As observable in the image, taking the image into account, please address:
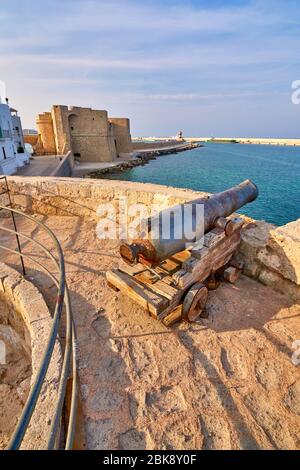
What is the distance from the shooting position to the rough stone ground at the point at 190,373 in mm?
1734

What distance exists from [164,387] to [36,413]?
0.96 meters

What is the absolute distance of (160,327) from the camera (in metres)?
2.64

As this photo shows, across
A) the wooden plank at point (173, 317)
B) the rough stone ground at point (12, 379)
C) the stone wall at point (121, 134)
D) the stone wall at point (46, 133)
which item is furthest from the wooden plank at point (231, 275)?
the stone wall at point (121, 134)

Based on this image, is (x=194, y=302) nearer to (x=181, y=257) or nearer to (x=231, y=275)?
(x=181, y=257)

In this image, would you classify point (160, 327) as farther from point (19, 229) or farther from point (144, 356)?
point (19, 229)

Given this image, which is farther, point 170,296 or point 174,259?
point 174,259

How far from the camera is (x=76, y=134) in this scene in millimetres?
31656

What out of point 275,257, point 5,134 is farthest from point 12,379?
point 5,134

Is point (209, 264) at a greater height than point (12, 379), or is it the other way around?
point (209, 264)

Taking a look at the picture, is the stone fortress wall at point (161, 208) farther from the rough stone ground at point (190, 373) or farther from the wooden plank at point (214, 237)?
the wooden plank at point (214, 237)

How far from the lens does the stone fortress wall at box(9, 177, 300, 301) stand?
3237mm

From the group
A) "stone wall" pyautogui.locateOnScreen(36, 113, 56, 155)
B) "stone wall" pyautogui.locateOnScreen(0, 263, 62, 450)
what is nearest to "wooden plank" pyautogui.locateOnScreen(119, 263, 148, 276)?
"stone wall" pyautogui.locateOnScreen(0, 263, 62, 450)

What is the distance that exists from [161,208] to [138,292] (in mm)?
2340
